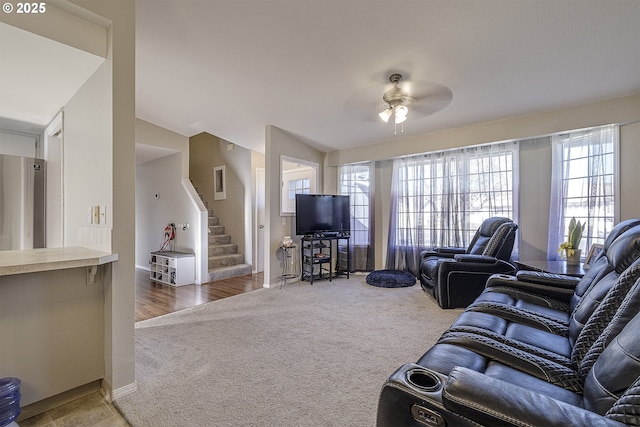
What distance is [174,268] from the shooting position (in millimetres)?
4570

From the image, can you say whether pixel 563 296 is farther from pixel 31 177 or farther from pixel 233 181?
pixel 233 181

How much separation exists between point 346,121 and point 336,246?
7.82 ft

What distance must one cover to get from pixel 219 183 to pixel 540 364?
624 centimetres

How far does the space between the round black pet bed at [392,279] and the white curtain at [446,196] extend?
295 mm

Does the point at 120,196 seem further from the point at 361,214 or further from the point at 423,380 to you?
the point at 361,214

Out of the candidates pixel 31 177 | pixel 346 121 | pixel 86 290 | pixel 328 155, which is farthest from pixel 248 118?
pixel 86 290

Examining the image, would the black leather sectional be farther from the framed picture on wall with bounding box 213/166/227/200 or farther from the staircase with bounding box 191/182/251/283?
the framed picture on wall with bounding box 213/166/227/200

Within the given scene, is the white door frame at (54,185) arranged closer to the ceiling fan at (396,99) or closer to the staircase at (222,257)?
the staircase at (222,257)

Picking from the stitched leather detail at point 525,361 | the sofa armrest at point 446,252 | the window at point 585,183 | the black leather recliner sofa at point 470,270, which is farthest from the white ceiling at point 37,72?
the window at point 585,183

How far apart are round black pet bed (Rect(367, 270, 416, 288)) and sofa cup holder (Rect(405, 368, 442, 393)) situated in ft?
11.3

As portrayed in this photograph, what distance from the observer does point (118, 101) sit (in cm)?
182

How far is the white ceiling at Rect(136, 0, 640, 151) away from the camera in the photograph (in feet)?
6.98

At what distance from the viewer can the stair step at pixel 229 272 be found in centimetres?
499

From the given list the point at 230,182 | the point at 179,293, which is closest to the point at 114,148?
the point at 179,293
